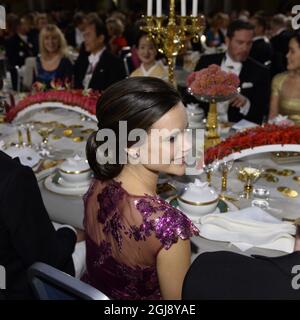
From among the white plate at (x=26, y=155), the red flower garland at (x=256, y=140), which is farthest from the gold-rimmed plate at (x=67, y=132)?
the red flower garland at (x=256, y=140)

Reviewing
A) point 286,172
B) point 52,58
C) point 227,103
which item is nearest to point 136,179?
point 286,172

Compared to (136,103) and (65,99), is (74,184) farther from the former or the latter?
(65,99)

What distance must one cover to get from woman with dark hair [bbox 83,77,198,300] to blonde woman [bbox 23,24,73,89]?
13.6 ft

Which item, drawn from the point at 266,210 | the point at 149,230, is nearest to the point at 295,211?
the point at 266,210

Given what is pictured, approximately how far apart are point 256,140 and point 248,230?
0.82m

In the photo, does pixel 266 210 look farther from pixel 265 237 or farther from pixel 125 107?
pixel 125 107

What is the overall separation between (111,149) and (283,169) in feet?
4.56

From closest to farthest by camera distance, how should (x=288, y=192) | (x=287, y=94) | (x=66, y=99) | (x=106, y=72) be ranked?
(x=288, y=192) → (x=66, y=99) → (x=287, y=94) → (x=106, y=72)

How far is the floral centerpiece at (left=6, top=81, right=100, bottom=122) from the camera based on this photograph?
10.6 feet

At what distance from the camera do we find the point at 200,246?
174 centimetres

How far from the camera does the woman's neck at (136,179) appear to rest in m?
1.47

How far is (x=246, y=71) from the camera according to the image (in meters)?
4.09

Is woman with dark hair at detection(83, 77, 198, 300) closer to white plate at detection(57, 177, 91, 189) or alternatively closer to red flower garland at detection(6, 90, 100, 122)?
white plate at detection(57, 177, 91, 189)

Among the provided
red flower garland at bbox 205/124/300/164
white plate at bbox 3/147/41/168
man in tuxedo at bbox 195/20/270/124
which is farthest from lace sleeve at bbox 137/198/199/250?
man in tuxedo at bbox 195/20/270/124
